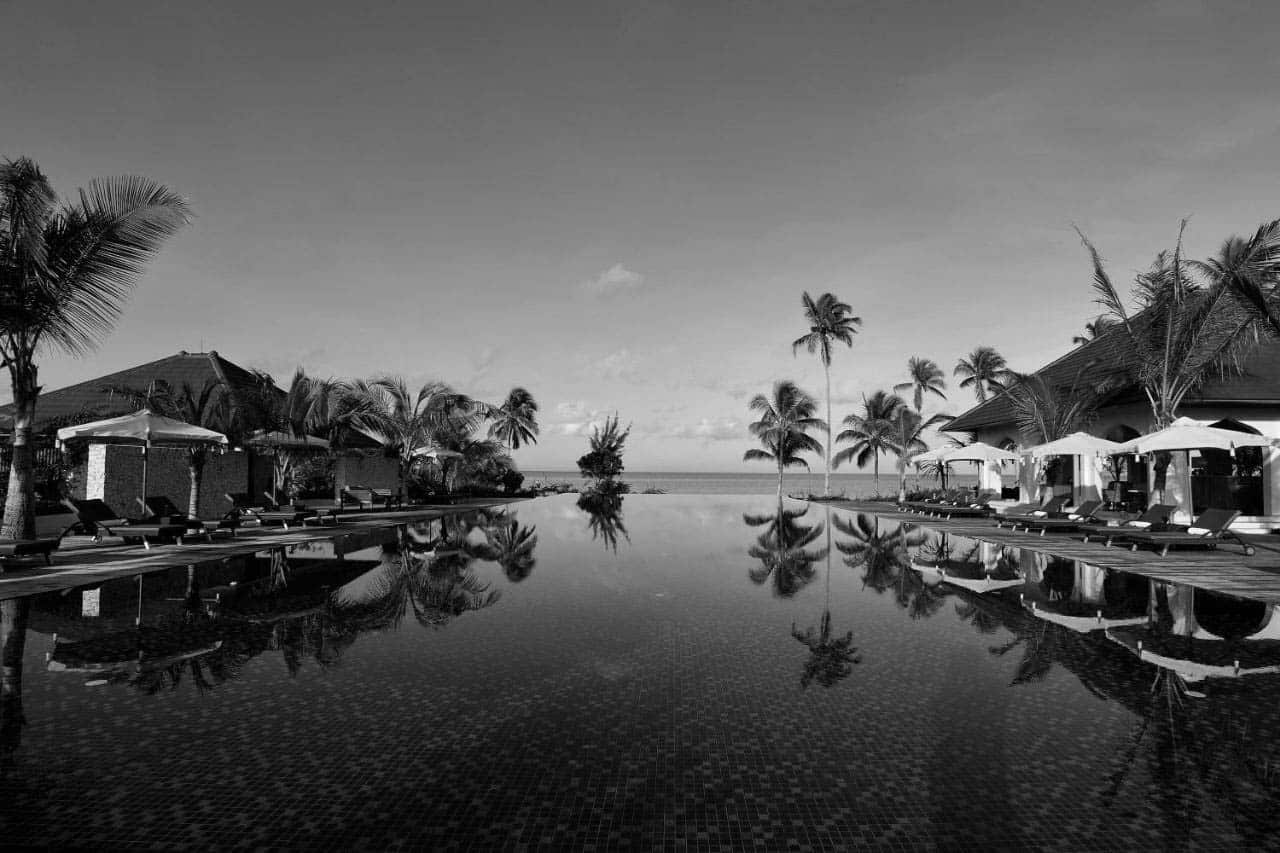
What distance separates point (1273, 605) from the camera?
787 cm

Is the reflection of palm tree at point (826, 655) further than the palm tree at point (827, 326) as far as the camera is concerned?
No

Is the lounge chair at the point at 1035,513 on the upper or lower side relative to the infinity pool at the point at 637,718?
upper

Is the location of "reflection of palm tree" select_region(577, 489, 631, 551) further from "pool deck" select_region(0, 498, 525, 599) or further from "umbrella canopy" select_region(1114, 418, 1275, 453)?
"umbrella canopy" select_region(1114, 418, 1275, 453)

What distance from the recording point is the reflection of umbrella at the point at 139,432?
38.0ft

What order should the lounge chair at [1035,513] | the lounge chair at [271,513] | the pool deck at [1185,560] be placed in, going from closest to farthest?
the pool deck at [1185,560] < the lounge chair at [271,513] < the lounge chair at [1035,513]

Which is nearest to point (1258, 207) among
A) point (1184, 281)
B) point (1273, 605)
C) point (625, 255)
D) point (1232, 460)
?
point (1184, 281)

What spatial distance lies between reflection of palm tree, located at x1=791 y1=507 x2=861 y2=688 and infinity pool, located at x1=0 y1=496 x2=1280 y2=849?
35 mm

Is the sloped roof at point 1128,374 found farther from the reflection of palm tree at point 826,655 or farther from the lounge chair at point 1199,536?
the reflection of palm tree at point 826,655

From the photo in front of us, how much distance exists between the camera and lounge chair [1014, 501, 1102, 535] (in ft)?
50.1

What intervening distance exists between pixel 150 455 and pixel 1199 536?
22081mm

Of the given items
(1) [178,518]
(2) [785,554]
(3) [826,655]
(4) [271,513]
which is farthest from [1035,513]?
(1) [178,518]

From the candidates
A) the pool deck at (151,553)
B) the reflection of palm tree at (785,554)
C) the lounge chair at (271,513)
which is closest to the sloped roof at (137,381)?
the lounge chair at (271,513)

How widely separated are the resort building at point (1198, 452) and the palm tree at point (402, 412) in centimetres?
1962

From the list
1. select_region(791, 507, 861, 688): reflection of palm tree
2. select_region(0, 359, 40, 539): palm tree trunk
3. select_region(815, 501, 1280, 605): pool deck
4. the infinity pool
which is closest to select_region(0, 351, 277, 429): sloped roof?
select_region(0, 359, 40, 539): palm tree trunk
